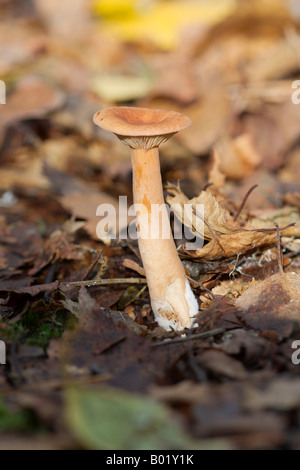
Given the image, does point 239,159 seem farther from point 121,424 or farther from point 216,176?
point 121,424

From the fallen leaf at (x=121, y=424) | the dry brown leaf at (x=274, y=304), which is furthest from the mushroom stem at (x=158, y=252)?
the fallen leaf at (x=121, y=424)

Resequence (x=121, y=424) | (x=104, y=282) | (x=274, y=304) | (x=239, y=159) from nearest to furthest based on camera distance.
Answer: (x=121, y=424) < (x=274, y=304) < (x=104, y=282) < (x=239, y=159)

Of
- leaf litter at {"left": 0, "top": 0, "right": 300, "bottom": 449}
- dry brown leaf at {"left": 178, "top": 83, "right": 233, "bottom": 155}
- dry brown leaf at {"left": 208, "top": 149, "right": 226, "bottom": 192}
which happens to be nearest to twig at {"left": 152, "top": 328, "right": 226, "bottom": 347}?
leaf litter at {"left": 0, "top": 0, "right": 300, "bottom": 449}

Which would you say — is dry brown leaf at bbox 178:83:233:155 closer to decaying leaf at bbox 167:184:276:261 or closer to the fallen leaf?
decaying leaf at bbox 167:184:276:261

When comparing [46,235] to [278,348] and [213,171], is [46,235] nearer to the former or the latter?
[213,171]

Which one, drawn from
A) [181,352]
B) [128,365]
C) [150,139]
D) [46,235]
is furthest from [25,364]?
[46,235]

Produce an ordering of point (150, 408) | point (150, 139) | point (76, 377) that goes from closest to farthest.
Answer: point (150, 408) < point (76, 377) < point (150, 139)

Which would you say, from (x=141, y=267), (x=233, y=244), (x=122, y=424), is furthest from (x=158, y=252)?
(x=122, y=424)
